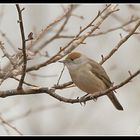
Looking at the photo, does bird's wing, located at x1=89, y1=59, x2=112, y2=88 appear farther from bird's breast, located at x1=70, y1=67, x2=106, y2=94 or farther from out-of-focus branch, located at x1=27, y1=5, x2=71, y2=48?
out-of-focus branch, located at x1=27, y1=5, x2=71, y2=48

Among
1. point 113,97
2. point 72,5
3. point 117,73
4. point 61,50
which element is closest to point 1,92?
point 61,50

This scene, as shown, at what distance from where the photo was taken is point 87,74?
21.3 feet

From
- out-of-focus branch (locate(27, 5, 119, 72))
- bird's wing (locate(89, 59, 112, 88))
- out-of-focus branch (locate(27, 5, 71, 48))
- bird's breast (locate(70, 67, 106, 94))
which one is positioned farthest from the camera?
bird's wing (locate(89, 59, 112, 88))

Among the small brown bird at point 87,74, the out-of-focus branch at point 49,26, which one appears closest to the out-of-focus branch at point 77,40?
the out-of-focus branch at point 49,26

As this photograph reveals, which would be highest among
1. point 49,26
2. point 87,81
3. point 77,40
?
point 49,26

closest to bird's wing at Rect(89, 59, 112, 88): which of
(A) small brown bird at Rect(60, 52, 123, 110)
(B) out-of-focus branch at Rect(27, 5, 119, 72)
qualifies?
(A) small brown bird at Rect(60, 52, 123, 110)

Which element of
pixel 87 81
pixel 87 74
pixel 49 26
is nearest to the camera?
pixel 49 26

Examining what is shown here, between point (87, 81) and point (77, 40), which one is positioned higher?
point (77, 40)

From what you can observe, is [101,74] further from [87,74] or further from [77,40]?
[77,40]

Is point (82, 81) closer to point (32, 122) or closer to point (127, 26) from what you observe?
point (127, 26)

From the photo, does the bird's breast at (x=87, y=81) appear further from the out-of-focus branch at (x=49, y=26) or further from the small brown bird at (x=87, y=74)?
the out-of-focus branch at (x=49, y=26)

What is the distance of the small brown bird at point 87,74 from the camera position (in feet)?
20.7

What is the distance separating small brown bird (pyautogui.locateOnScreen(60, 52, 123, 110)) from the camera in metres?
6.31

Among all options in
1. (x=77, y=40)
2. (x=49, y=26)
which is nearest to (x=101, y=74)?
(x=77, y=40)
